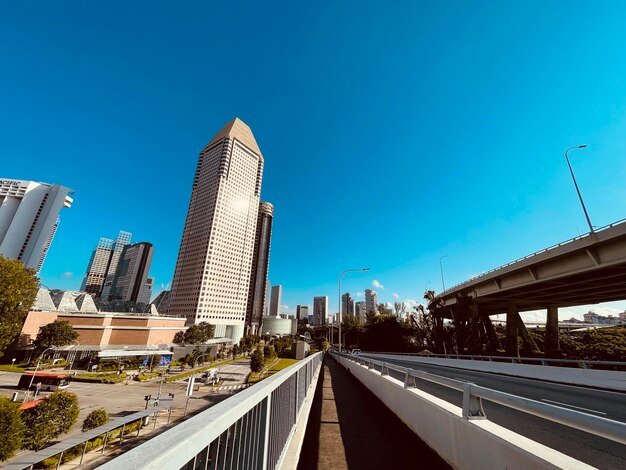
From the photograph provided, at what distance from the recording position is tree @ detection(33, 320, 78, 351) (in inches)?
2061

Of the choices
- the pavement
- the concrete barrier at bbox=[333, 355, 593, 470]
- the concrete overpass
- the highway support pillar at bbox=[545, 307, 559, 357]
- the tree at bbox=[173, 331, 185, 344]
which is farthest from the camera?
the tree at bbox=[173, 331, 185, 344]

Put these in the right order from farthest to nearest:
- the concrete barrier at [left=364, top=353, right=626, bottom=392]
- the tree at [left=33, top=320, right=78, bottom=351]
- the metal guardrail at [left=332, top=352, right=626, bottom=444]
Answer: the tree at [left=33, top=320, right=78, bottom=351] < the concrete barrier at [left=364, top=353, right=626, bottom=392] < the metal guardrail at [left=332, top=352, right=626, bottom=444]

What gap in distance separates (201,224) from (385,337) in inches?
4727

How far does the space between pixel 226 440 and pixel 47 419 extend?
3037 centimetres

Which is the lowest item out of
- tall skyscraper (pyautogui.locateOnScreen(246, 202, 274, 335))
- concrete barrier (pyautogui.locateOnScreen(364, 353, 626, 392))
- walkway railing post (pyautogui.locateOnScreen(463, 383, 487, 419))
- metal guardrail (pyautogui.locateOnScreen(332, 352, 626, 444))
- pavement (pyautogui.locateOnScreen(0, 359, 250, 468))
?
pavement (pyautogui.locateOnScreen(0, 359, 250, 468))

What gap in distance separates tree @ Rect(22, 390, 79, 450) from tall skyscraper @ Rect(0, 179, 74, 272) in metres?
142

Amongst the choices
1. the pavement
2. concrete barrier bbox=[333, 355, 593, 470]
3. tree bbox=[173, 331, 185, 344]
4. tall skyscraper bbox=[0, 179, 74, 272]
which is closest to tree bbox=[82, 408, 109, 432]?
the pavement

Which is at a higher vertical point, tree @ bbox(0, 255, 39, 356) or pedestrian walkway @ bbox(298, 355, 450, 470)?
tree @ bbox(0, 255, 39, 356)

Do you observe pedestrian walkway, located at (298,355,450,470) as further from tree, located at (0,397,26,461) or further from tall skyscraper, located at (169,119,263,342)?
tall skyscraper, located at (169,119,263,342)

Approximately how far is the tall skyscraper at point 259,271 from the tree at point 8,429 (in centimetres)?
14190

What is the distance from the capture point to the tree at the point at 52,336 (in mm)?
52344

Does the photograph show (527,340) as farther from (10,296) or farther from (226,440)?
(10,296)

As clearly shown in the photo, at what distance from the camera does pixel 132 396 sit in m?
37.6

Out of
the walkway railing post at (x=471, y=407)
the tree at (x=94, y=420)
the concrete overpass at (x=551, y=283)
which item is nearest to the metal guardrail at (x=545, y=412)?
the walkway railing post at (x=471, y=407)
